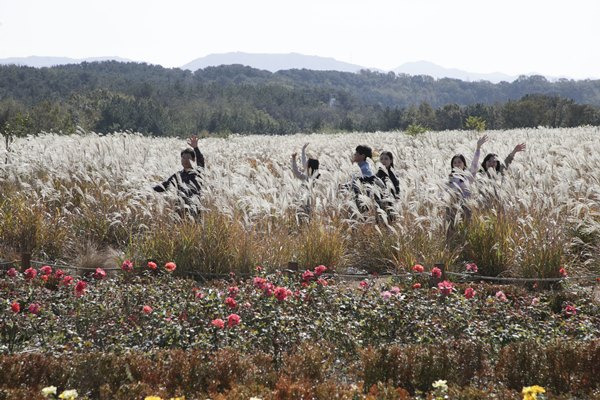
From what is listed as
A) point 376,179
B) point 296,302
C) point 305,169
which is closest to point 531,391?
point 296,302

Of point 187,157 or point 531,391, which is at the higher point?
point 187,157

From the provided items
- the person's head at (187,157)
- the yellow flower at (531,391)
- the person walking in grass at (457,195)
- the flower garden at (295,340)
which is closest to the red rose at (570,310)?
the flower garden at (295,340)

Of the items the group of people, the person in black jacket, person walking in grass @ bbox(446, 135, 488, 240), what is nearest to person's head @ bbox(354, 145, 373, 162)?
the group of people

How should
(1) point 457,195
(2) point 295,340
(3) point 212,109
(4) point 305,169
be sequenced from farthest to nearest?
(3) point 212,109 → (4) point 305,169 → (1) point 457,195 → (2) point 295,340

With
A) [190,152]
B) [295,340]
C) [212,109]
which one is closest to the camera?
[295,340]

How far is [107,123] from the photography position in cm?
6869

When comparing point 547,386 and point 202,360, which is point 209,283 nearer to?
point 202,360

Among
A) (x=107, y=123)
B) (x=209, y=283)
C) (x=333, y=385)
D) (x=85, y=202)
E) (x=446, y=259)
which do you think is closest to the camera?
(x=333, y=385)

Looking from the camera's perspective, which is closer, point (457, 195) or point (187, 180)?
point (457, 195)

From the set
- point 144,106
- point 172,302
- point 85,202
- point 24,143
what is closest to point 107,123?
point 144,106

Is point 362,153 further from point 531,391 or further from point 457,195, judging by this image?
point 531,391

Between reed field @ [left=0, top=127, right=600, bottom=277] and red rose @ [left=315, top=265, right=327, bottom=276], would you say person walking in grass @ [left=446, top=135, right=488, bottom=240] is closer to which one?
reed field @ [left=0, top=127, right=600, bottom=277]

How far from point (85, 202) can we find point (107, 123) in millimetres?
62573

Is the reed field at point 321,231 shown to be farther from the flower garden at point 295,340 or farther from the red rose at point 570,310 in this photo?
the red rose at point 570,310
